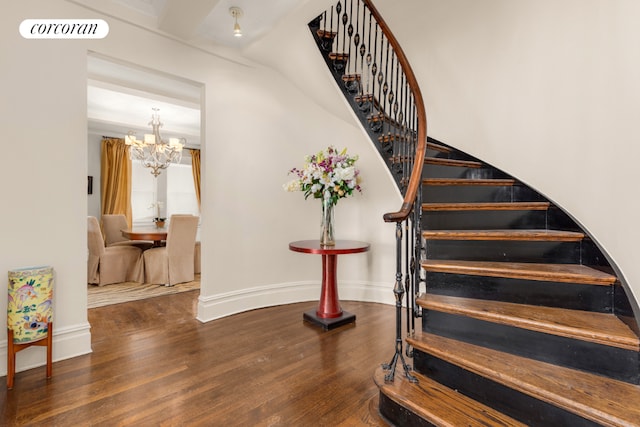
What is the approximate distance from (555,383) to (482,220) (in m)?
1.22

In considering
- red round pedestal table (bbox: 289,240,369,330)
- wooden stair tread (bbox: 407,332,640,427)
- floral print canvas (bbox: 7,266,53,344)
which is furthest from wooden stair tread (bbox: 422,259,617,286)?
floral print canvas (bbox: 7,266,53,344)

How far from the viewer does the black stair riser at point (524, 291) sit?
5.19ft

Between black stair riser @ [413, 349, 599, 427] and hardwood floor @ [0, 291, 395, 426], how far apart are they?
38 centimetres

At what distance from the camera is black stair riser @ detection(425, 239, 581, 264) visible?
190 centimetres

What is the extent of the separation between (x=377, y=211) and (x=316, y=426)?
249 centimetres

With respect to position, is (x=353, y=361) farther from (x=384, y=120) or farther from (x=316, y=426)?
(x=384, y=120)

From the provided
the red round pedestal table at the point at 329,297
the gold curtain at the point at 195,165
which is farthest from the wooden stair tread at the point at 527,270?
the gold curtain at the point at 195,165

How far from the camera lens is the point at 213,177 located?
3232 mm

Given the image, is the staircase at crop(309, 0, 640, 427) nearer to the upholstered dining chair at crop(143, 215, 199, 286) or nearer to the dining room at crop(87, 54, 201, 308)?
the dining room at crop(87, 54, 201, 308)

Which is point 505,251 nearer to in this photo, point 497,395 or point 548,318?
point 548,318

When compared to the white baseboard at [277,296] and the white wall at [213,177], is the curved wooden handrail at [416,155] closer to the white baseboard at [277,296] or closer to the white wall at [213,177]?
the white wall at [213,177]

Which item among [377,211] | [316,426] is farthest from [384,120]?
[316,426]

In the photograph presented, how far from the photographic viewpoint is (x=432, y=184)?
249cm

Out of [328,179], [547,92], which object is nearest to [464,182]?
[547,92]
